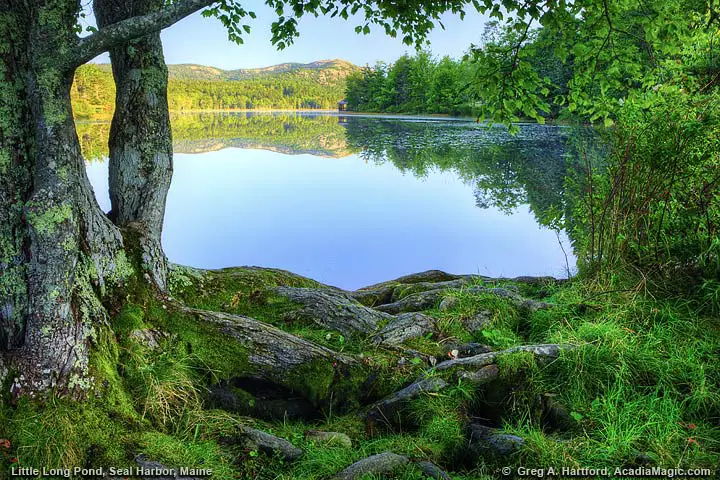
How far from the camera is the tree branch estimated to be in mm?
3080

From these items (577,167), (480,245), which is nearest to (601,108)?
(480,245)

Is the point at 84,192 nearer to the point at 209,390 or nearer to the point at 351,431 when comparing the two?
the point at 209,390

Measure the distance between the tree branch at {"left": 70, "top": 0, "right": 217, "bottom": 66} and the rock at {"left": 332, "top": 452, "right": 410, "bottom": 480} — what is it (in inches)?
125

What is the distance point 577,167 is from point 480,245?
34.1ft

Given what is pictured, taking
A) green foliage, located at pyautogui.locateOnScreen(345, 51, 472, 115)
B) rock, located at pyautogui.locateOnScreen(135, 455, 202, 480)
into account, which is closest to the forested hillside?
green foliage, located at pyautogui.locateOnScreen(345, 51, 472, 115)

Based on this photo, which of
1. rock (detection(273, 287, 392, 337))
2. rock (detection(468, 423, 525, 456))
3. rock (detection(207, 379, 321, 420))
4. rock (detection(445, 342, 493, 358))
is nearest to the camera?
rock (detection(468, 423, 525, 456))

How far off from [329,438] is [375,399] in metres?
0.70

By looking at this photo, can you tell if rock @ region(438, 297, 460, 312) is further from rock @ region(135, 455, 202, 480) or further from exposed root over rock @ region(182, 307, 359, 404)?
rock @ region(135, 455, 202, 480)

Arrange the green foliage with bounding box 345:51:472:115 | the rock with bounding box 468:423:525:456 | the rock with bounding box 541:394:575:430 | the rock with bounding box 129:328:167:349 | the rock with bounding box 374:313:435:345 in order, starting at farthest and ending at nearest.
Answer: the green foliage with bounding box 345:51:472:115
the rock with bounding box 374:313:435:345
the rock with bounding box 129:328:167:349
the rock with bounding box 541:394:575:430
the rock with bounding box 468:423:525:456

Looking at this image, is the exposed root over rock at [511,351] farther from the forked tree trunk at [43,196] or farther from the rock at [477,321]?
the forked tree trunk at [43,196]

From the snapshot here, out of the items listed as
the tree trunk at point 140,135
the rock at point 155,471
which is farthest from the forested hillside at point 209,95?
the rock at point 155,471

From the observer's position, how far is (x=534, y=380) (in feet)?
11.4

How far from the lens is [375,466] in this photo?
2.76m

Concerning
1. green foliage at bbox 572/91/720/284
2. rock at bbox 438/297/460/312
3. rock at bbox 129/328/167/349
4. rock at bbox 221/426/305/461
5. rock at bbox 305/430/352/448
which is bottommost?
rock at bbox 305/430/352/448
